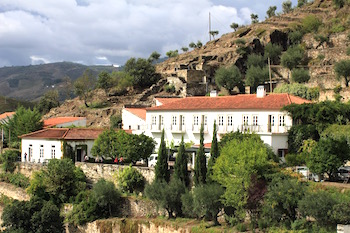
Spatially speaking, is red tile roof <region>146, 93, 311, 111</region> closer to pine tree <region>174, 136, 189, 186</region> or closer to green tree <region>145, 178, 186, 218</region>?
pine tree <region>174, 136, 189, 186</region>

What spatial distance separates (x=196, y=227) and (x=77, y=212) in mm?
10700

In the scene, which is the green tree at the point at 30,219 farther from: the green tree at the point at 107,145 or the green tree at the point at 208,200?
the green tree at the point at 208,200

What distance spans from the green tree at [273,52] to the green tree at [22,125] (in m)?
39.4

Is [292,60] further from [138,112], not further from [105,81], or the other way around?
[105,81]

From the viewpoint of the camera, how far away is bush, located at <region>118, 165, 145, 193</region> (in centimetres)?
3697

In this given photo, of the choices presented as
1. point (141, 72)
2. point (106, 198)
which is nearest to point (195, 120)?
point (106, 198)

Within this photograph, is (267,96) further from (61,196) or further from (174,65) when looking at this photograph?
(174,65)

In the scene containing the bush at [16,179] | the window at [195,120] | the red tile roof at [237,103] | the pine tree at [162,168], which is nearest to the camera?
the pine tree at [162,168]

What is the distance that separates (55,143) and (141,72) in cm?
3389

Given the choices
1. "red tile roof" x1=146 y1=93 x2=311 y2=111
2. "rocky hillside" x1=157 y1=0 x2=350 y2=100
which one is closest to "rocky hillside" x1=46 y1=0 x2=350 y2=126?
"rocky hillside" x1=157 y1=0 x2=350 y2=100

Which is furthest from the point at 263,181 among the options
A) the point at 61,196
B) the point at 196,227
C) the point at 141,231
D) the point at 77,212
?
the point at 61,196

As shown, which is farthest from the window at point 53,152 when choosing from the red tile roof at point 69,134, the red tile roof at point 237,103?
the red tile roof at point 237,103

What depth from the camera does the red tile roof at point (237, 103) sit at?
3969 centimetres

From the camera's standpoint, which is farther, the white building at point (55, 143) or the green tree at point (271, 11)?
the green tree at point (271, 11)
